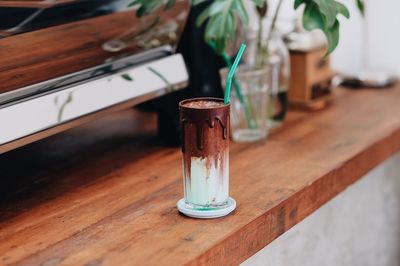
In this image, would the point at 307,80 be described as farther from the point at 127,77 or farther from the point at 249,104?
the point at 127,77

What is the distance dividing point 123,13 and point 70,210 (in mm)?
395

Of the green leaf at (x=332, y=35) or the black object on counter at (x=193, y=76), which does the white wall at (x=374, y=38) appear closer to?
the black object on counter at (x=193, y=76)

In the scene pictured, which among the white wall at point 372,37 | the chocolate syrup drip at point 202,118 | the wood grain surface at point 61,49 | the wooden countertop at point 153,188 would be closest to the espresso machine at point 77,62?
the wood grain surface at point 61,49

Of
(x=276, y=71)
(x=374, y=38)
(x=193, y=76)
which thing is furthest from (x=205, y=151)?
(x=374, y=38)

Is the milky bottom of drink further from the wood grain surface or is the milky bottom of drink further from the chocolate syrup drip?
the wood grain surface

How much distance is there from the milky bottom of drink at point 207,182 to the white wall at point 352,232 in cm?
11

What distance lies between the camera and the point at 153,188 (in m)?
1.17

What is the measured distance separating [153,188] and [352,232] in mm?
472

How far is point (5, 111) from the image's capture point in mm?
1040

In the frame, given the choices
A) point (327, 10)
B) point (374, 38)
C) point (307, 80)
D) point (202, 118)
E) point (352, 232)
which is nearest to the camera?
point (202, 118)

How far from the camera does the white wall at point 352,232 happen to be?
47.3 inches

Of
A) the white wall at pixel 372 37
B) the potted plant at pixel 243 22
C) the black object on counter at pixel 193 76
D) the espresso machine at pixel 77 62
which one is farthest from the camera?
the white wall at pixel 372 37

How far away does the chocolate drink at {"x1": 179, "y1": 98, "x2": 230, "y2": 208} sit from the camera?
100 centimetres

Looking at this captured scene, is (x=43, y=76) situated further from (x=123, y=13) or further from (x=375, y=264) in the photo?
(x=375, y=264)
